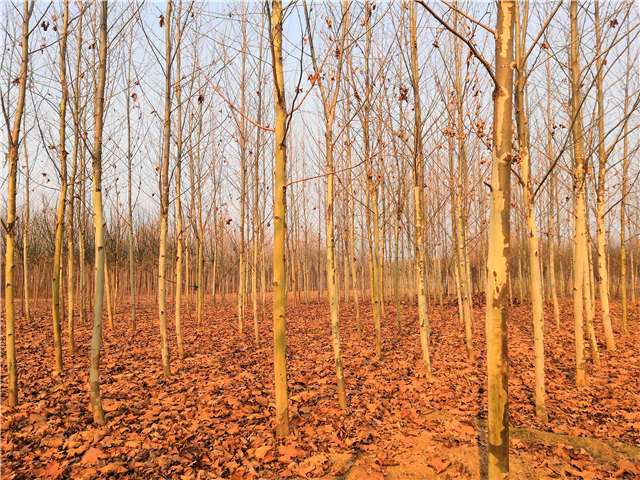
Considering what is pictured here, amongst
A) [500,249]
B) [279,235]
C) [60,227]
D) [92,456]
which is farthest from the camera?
[60,227]

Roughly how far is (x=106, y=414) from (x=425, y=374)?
4.07 m

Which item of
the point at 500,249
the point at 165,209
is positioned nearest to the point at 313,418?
the point at 500,249

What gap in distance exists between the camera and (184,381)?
499cm

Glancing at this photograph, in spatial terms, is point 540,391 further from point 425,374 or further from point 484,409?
point 425,374

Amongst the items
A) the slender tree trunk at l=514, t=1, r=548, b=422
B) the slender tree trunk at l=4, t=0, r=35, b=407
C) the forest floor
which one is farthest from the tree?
the slender tree trunk at l=4, t=0, r=35, b=407

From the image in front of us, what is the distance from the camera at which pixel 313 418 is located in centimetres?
380

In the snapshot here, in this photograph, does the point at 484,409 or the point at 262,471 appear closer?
the point at 262,471

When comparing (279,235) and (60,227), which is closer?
(279,235)

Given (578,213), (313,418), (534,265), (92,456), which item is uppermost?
(578,213)

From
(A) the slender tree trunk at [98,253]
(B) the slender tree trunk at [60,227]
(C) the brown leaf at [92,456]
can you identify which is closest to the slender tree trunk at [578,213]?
(C) the brown leaf at [92,456]

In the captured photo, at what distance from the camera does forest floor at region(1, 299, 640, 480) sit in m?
2.86

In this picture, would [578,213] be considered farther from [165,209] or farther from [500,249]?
[165,209]

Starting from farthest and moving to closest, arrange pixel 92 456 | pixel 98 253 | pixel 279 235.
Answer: pixel 98 253 → pixel 279 235 → pixel 92 456

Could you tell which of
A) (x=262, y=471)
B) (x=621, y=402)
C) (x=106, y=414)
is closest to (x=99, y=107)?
(x=106, y=414)
